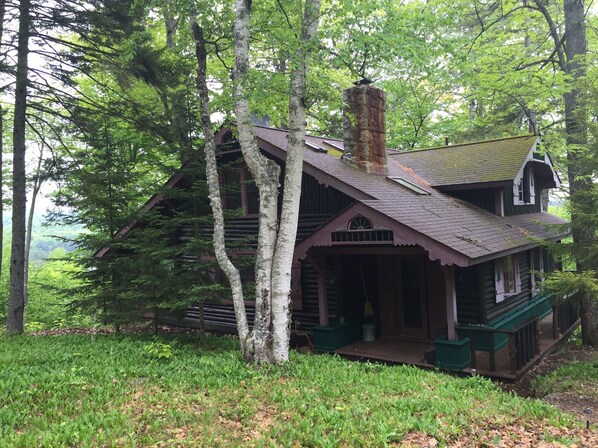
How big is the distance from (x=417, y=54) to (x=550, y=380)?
7025 millimetres

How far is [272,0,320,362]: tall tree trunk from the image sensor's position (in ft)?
26.4

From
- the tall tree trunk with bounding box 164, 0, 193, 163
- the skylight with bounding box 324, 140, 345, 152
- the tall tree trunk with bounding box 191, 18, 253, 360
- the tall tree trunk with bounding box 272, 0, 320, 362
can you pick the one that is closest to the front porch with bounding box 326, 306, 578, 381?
the tall tree trunk with bounding box 272, 0, 320, 362

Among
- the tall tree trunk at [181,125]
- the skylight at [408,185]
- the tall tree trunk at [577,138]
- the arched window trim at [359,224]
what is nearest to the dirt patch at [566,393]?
the tall tree trunk at [577,138]

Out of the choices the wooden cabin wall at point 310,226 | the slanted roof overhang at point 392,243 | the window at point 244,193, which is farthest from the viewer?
the window at point 244,193

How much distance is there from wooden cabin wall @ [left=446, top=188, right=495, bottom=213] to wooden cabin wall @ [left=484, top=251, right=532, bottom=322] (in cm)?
190

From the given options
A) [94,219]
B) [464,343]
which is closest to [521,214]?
[464,343]

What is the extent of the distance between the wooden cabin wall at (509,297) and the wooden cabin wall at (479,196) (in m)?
1.90

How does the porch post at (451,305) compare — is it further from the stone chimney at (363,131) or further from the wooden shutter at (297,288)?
the stone chimney at (363,131)

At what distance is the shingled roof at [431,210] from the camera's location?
9328 mm

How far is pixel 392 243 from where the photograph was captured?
9.70m

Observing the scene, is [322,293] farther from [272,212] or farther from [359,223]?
[272,212]

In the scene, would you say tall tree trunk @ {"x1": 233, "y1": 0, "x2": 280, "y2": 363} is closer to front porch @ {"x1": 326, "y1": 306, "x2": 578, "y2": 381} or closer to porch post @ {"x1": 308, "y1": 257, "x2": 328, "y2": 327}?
porch post @ {"x1": 308, "y1": 257, "x2": 328, "y2": 327}

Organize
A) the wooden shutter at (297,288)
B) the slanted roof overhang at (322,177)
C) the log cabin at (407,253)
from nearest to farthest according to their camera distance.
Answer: the log cabin at (407,253) < the slanted roof overhang at (322,177) < the wooden shutter at (297,288)

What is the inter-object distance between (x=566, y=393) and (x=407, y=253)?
160 inches
